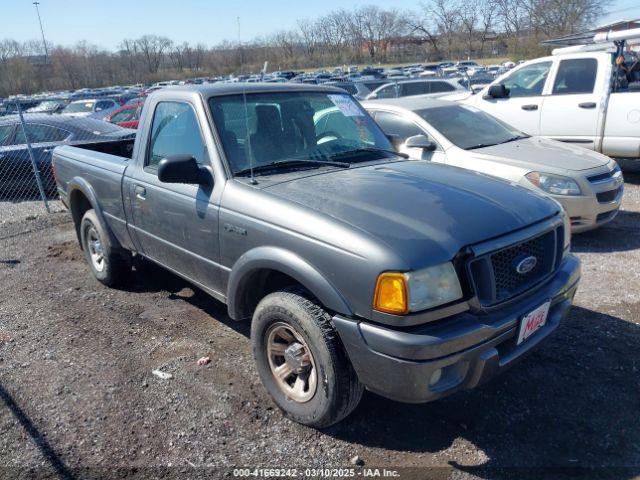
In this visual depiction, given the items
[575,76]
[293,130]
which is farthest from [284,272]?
[575,76]

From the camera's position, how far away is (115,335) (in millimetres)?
4328

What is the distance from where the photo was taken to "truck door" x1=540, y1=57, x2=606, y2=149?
841cm

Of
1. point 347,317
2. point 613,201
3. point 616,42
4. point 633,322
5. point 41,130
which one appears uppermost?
point 616,42

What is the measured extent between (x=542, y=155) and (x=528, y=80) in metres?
3.87

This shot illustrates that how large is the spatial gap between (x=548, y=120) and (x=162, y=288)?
6925 mm

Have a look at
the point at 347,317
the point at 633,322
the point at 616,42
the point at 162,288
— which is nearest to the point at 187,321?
the point at 162,288

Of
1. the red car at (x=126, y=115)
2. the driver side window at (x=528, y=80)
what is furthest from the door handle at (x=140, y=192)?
the red car at (x=126, y=115)

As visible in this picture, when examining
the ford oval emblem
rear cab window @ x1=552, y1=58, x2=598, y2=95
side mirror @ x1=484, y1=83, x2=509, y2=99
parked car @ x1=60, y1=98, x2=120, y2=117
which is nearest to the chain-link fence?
side mirror @ x1=484, y1=83, x2=509, y2=99

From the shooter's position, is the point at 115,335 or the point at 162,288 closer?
the point at 115,335

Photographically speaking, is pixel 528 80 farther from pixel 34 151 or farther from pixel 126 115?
pixel 126 115

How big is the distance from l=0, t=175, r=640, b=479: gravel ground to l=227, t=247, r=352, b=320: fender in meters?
0.72

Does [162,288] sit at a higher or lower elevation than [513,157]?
lower

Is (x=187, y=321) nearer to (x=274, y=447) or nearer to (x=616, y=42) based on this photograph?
(x=274, y=447)

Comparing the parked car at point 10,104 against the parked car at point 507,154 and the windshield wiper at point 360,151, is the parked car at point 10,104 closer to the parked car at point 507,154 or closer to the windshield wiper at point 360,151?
the parked car at point 507,154
